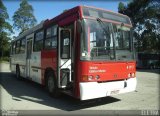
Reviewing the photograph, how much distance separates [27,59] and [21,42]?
7.23ft

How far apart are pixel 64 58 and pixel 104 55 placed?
168 cm

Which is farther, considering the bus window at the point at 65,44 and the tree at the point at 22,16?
the tree at the point at 22,16

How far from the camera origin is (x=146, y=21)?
1503 inches

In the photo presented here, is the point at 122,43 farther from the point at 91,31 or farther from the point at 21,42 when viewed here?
the point at 21,42

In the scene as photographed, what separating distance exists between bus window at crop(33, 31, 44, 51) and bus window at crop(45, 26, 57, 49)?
0.73 m

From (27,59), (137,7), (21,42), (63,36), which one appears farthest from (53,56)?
(137,7)

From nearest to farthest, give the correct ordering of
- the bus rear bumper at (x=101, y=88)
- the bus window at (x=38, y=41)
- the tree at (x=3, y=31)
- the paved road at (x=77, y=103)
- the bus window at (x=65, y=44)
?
1. the bus rear bumper at (x=101, y=88)
2. the paved road at (x=77, y=103)
3. the bus window at (x=65, y=44)
4. the bus window at (x=38, y=41)
5. the tree at (x=3, y=31)

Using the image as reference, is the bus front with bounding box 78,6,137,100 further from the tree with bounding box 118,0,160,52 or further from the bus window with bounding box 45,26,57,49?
the tree with bounding box 118,0,160,52

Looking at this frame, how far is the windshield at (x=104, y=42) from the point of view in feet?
25.9

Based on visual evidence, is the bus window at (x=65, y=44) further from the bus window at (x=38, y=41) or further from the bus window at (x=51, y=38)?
the bus window at (x=38, y=41)

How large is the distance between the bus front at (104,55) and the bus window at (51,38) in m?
2.09

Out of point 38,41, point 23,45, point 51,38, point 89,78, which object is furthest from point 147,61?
point 89,78

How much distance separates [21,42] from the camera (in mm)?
15766

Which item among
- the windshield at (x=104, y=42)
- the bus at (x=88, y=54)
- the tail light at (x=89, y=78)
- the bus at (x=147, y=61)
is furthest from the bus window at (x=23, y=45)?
the bus at (x=147, y=61)
